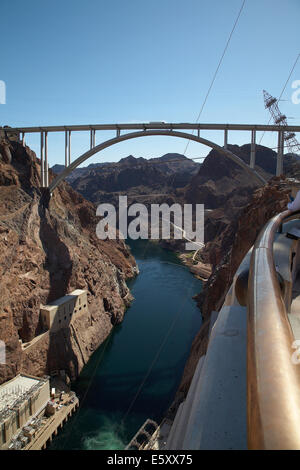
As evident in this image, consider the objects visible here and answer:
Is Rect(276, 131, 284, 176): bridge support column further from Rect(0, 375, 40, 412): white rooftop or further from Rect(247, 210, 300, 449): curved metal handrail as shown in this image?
Rect(247, 210, 300, 449): curved metal handrail

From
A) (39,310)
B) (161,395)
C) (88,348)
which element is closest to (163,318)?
(88,348)

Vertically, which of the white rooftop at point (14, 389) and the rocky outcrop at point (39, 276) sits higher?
the rocky outcrop at point (39, 276)

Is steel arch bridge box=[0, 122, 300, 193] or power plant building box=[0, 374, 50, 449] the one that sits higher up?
steel arch bridge box=[0, 122, 300, 193]

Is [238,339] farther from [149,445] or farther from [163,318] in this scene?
[163,318]

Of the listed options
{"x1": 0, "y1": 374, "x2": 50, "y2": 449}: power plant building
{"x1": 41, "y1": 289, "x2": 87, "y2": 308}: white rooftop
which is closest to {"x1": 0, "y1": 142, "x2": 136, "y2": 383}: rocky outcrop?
{"x1": 41, "y1": 289, "x2": 87, "y2": 308}: white rooftop

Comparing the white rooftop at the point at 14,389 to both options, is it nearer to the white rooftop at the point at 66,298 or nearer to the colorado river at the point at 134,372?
the colorado river at the point at 134,372

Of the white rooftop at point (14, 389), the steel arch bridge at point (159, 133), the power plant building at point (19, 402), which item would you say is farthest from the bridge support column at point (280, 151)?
the white rooftop at point (14, 389)

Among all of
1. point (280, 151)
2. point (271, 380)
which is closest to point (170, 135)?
point (280, 151)
